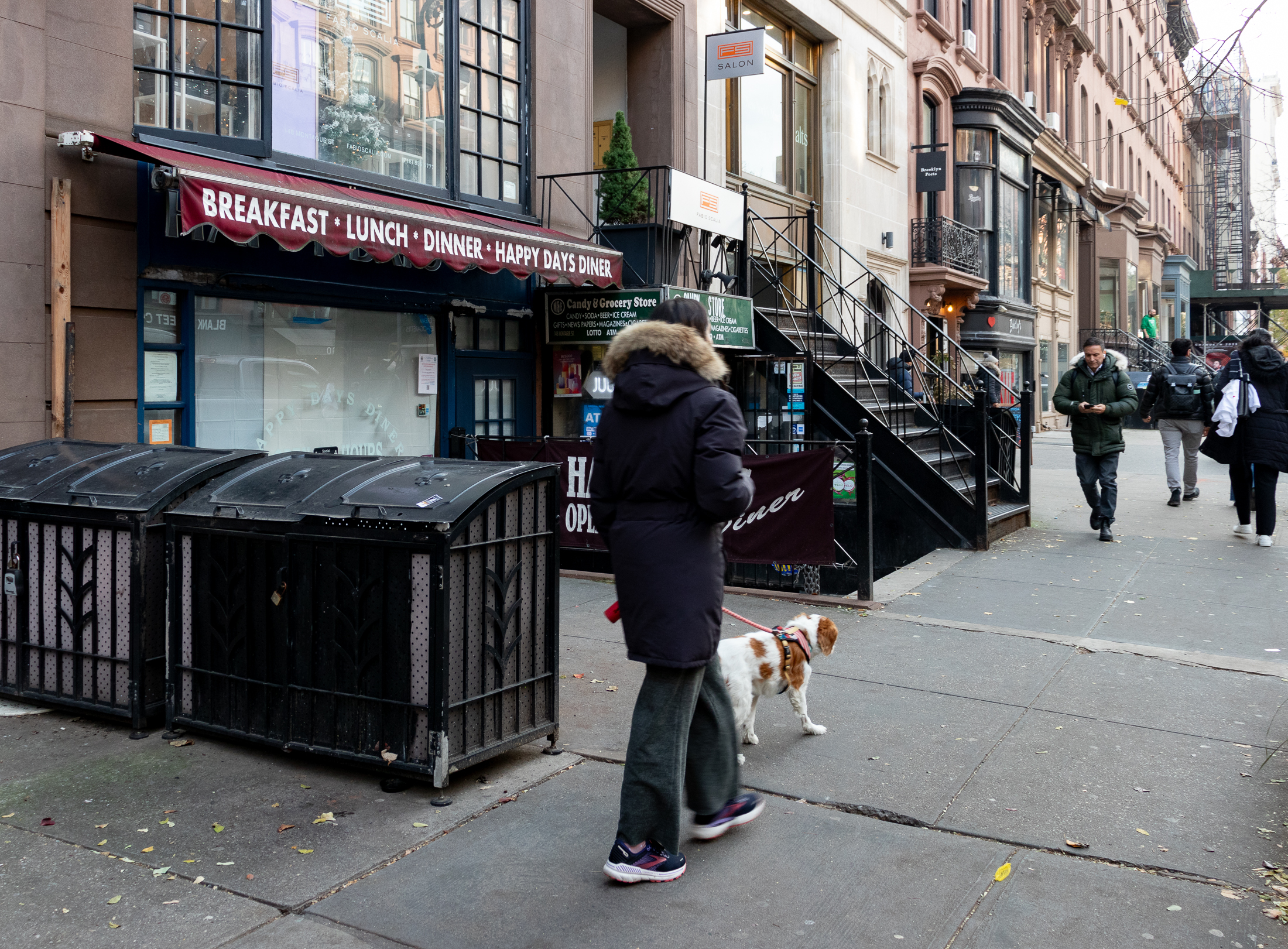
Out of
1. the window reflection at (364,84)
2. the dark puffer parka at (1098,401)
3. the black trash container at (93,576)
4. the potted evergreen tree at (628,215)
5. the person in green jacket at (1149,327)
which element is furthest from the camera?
the person in green jacket at (1149,327)

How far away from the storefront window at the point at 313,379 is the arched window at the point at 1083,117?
100ft

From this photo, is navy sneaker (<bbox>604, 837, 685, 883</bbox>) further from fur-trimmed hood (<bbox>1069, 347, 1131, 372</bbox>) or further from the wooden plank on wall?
fur-trimmed hood (<bbox>1069, 347, 1131, 372</bbox>)

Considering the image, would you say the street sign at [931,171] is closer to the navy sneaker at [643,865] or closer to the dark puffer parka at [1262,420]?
the dark puffer parka at [1262,420]

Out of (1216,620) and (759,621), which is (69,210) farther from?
(1216,620)

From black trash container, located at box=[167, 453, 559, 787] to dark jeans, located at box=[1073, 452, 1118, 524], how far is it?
7.43 metres

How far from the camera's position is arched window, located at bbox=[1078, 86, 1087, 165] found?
34500 mm

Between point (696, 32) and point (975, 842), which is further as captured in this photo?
point (696, 32)

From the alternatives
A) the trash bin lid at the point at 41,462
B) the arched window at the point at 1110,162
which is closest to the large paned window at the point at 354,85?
the trash bin lid at the point at 41,462

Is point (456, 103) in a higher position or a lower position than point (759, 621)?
higher

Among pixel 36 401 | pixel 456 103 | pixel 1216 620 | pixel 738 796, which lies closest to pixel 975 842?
pixel 738 796

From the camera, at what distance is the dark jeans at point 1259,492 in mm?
10219

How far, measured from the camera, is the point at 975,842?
399 centimetres

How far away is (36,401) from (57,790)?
342cm

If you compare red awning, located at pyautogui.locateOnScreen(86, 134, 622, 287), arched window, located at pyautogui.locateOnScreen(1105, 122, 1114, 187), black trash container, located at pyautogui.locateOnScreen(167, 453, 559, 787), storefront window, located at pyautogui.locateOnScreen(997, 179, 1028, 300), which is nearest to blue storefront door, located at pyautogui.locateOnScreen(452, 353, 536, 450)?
red awning, located at pyautogui.locateOnScreen(86, 134, 622, 287)
